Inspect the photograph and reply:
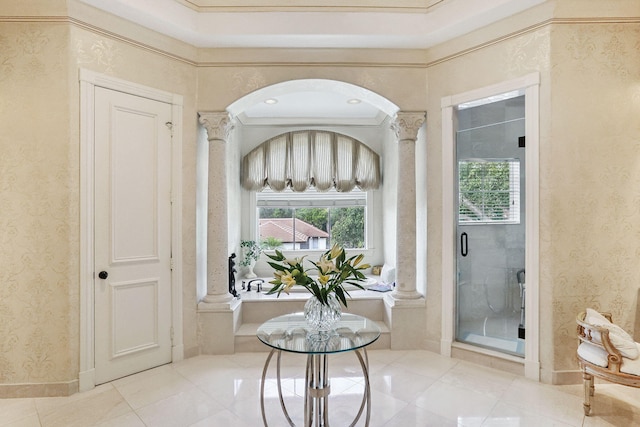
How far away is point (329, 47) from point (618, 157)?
8.54 ft

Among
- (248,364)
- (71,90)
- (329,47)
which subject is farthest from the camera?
(329,47)

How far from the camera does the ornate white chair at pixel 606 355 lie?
195 centimetres

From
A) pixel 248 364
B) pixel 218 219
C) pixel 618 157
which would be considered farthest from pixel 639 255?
pixel 218 219

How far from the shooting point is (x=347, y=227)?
17.3ft

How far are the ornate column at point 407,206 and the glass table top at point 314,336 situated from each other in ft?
3.86

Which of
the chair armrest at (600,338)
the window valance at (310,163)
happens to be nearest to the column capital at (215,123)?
the window valance at (310,163)

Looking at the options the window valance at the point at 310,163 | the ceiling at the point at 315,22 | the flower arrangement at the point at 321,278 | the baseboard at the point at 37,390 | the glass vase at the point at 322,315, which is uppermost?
the ceiling at the point at 315,22

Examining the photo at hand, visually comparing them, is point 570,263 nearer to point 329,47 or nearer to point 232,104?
point 329,47

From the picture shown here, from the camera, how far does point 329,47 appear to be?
3174 mm

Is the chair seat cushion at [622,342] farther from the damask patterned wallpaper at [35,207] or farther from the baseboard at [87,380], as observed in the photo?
the damask patterned wallpaper at [35,207]

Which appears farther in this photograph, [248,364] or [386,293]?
[386,293]

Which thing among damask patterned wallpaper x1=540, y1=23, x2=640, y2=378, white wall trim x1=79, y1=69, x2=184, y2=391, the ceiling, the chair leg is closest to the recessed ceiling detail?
the ceiling

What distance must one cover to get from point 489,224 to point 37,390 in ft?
13.5

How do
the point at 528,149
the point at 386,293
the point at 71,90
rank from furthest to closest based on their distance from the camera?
the point at 386,293 → the point at 528,149 → the point at 71,90
